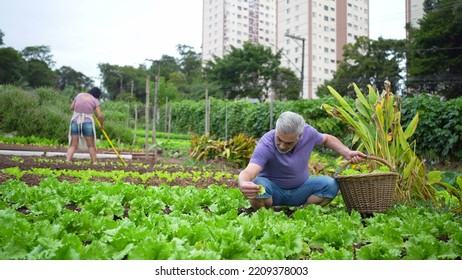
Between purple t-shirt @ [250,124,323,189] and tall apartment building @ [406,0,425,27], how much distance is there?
3.29ft

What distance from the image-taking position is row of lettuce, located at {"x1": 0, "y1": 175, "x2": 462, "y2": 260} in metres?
1.65

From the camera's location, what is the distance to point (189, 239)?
1.92 metres

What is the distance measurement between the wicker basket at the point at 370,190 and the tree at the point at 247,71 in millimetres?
22705

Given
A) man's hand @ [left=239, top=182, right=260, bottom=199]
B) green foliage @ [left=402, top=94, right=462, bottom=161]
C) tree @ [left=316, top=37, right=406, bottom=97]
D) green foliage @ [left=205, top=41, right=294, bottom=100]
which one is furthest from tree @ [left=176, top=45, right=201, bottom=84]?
man's hand @ [left=239, top=182, right=260, bottom=199]

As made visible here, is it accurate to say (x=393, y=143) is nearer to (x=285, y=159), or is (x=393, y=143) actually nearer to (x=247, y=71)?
(x=285, y=159)

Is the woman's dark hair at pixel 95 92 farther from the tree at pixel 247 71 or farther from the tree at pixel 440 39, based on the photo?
the tree at pixel 247 71

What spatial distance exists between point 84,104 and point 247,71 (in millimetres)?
20661

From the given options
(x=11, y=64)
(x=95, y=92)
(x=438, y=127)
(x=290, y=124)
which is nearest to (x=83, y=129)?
(x=95, y=92)

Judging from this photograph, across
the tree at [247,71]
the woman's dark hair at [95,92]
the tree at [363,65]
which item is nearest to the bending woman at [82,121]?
the woman's dark hair at [95,92]

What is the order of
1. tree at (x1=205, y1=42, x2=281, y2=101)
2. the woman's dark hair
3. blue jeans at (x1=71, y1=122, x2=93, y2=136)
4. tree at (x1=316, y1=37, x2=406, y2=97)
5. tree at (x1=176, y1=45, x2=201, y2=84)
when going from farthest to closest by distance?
tree at (x1=176, y1=45, x2=201, y2=84)
tree at (x1=205, y1=42, x2=281, y2=101)
tree at (x1=316, y1=37, x2=406, y2=97)
the woman's dark hair
blue jeans at (x1=71, y1=122, x2=93, y2=136)

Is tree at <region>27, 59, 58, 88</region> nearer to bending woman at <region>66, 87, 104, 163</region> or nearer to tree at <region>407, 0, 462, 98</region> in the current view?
bending woman at <region>66, 87, 104, 163</region>

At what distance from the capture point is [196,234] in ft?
6.27

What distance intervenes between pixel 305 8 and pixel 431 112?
423 cm
